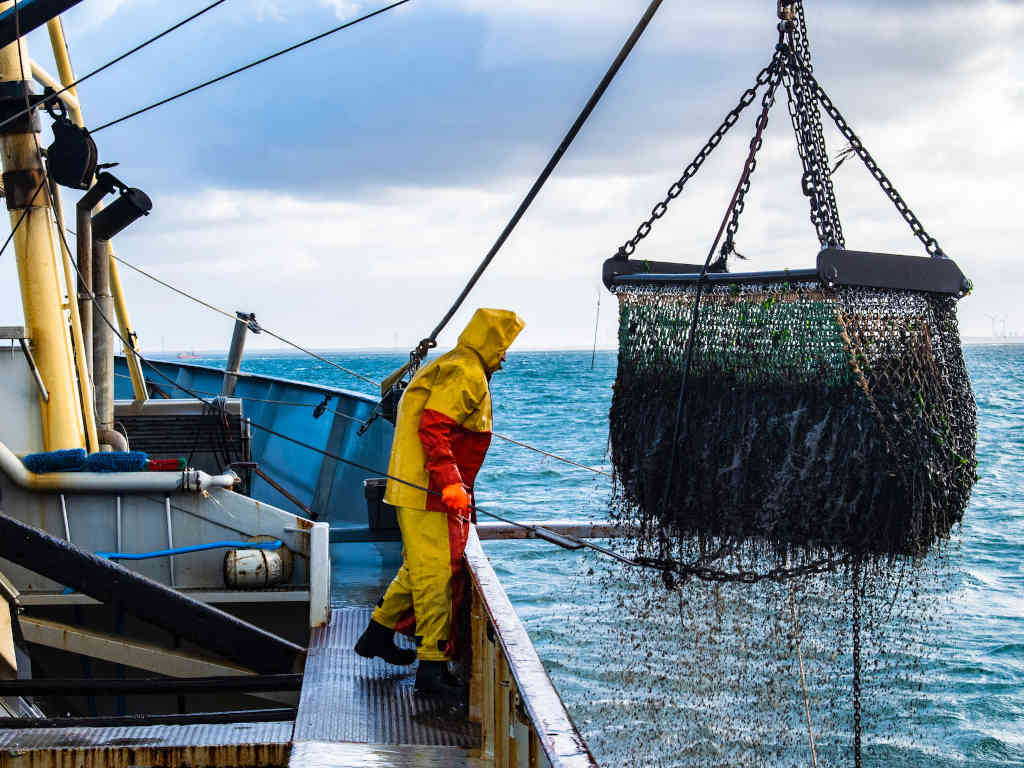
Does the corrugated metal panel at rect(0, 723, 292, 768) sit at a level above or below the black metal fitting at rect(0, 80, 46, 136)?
below

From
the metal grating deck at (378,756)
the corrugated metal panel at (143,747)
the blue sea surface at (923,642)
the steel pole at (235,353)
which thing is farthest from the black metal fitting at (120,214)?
the metal grating deck at (378,756)

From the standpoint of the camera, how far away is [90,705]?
5246 millimetres

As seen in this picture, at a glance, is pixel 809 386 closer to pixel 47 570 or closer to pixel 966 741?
pixel 47 570

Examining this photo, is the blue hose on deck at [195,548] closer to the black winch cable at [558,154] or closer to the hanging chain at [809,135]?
the black winch cable at [558,154]

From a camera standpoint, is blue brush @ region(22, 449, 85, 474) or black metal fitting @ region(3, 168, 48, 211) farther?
black metal fitting @ region(3, 168, 48, 211)

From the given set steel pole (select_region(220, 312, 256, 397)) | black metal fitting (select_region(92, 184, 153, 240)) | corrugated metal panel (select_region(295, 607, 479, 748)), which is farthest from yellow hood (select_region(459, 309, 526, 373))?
steel pole (select_region(220, 312, 256, 397))

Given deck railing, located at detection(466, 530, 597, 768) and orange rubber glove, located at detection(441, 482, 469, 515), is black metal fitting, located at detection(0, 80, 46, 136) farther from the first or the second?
deck railing, located at detection(466, 530, 597, 768)

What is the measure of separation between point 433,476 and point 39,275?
14.3 ft

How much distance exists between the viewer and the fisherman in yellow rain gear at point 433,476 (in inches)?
151

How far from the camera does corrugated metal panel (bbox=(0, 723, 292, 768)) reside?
131 inches

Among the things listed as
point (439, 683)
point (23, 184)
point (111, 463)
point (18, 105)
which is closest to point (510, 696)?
point (439, 683)

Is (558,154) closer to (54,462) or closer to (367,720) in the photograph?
(367,720)

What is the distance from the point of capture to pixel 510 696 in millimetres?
2723

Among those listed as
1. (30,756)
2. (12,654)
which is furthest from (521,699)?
(12,654)
